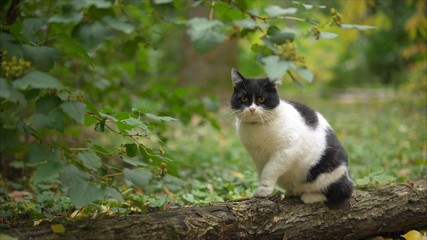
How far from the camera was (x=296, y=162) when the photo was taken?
2.83 meters

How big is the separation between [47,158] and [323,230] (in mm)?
1658

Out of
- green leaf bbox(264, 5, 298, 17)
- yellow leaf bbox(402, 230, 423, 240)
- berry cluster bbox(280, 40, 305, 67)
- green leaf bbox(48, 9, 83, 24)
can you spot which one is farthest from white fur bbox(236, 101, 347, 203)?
green leaf bbox(48, 9, 83, 24)

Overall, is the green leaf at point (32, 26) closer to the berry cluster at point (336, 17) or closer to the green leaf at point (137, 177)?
the green leaf at point (137, 177)

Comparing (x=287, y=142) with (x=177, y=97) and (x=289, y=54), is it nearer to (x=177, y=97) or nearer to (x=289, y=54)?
(x=289, y=54)

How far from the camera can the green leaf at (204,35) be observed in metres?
1.76

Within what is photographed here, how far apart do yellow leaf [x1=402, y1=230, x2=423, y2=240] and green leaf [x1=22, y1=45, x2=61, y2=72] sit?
7.82 ft

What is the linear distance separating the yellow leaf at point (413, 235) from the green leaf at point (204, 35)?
197 centimetres

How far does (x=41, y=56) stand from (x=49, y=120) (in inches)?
12.1

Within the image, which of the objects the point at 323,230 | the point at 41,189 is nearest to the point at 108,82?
the point at 41,189

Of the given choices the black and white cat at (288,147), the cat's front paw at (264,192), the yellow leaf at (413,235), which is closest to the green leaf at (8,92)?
the black and white cat at (288,147)

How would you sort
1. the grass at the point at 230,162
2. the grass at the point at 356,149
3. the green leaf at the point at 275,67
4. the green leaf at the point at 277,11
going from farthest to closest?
1. the grass at the point at 356,149
2. the grass at the point at 230,162
3. the green leaf at the point at 277,11
4. the green leaf at the point at 275,67

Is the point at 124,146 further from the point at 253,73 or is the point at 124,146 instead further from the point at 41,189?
the point at 253,73

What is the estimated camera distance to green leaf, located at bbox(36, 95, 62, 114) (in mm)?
1917

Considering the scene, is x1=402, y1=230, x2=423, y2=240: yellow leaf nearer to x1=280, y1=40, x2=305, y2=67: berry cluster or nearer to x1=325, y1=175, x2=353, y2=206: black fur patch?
x1=325, y1=175, x2=353, y2=206: black fur patch
